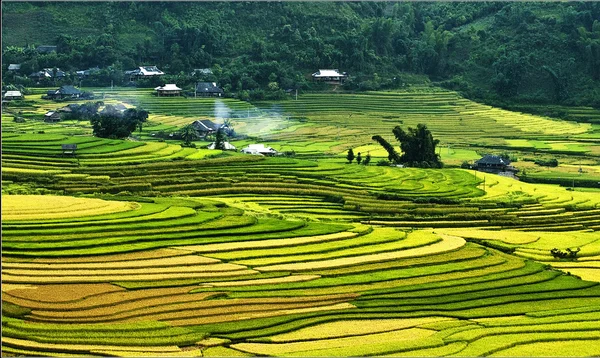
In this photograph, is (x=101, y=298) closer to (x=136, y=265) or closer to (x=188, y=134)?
(x=136, y=265)

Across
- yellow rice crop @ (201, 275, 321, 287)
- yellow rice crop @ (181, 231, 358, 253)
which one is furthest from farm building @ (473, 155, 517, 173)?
yellow rice crop @ (201, 275, 321, 287)

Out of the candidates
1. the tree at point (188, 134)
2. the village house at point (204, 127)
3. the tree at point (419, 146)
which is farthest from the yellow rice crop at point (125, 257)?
the village house at point (204, 127)

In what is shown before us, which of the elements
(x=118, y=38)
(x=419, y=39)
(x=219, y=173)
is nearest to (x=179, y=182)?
(x=219, y=173)

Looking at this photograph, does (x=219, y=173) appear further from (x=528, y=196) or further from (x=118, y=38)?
(x=118, y=38)

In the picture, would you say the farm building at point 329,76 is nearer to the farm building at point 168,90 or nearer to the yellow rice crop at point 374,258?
the farm building at point 168,90

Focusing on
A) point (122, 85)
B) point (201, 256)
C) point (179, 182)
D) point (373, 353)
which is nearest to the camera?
point (373, 353)

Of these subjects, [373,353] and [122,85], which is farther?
[122,85]

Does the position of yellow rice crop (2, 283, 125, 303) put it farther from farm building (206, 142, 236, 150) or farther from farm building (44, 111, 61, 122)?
farm building (44, 111, 61, 122)
